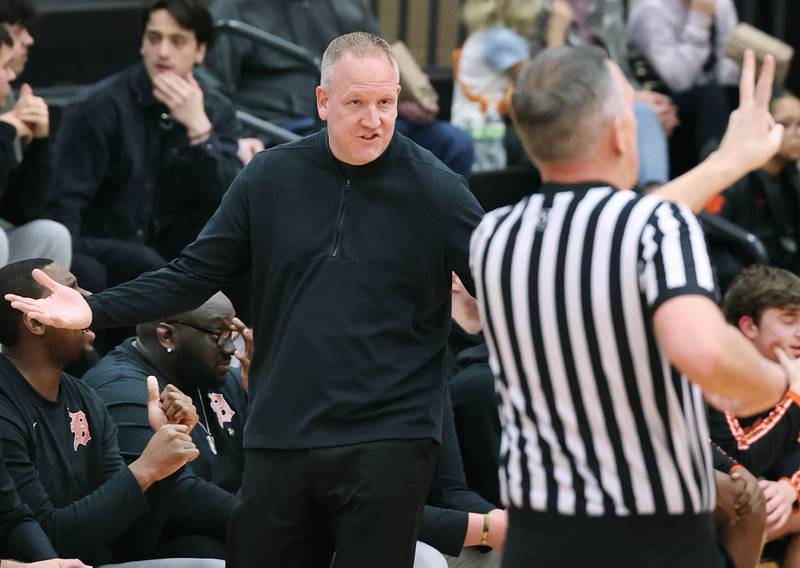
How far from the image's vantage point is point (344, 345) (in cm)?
335

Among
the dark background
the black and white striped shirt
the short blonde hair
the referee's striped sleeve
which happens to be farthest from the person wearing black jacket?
the short blonde hair

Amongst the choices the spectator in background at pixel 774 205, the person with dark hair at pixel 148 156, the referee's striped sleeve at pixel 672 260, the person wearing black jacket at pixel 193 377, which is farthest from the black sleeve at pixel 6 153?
the spectator in background at pixel 774 205

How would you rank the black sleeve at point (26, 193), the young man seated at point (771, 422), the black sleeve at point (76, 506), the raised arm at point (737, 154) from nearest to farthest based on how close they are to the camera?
1. the raised arm at point (737, 154)
2. the black sleeve at point (76, 506)
3. the young man seated at point (771, 422)
4. the black sleeve at point (26, 193)

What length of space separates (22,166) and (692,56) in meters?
4.29

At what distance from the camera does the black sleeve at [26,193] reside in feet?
18.7

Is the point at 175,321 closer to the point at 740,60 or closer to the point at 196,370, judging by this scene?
the point at 196,370

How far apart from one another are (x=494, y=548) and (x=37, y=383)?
1.47 meters

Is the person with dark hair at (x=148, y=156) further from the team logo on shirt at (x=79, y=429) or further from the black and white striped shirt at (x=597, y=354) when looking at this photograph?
the black and white striped shirt at (x=597, y=354)

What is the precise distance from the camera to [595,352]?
2.57 m

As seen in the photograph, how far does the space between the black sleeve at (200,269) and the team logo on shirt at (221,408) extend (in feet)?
3.81

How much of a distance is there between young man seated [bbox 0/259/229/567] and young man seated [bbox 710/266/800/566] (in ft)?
5.91

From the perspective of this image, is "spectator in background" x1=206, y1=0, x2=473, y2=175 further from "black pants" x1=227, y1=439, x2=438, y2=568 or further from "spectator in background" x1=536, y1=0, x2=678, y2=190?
"black pants" x1=227, y1=439, x2=438, y2=568

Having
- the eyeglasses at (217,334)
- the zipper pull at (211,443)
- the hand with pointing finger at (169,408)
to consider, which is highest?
the eyeglasses at (217,334)

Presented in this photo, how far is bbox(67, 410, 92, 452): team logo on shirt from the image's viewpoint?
4219mm
